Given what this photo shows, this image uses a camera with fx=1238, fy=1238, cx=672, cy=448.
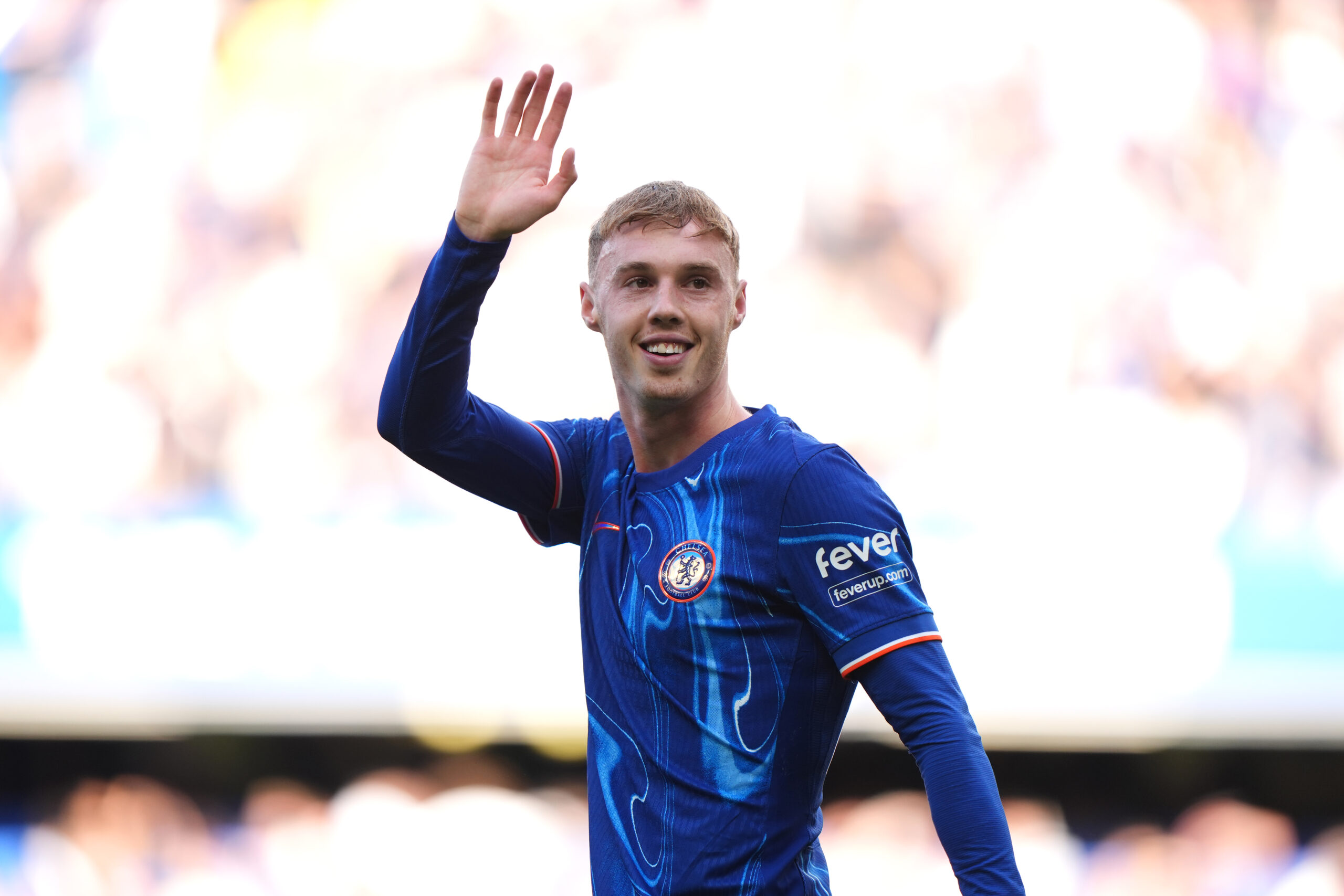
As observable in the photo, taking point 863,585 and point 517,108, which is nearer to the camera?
point 863,585

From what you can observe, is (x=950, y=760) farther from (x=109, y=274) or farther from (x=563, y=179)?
(x=109, y=274)

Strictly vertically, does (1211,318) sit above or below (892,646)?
above

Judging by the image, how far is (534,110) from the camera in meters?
1.54

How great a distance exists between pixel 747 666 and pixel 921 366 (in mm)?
3189

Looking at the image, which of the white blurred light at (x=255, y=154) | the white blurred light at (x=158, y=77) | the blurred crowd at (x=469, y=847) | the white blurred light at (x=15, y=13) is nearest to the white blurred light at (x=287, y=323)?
the white blurred light at (x=255, y=154)

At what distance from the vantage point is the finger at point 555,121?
1513 millimetres

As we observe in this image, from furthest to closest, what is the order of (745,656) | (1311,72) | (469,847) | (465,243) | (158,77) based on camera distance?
1. (158,77)
2. (1311,72)
3. (469,847)
4. (465,243)
5. (745,656)

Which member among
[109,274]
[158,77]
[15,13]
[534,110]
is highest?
[15,13]

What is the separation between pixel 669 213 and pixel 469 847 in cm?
301

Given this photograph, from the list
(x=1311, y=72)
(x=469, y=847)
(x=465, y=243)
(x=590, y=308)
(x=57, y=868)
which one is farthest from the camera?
(x=1311, y=72)

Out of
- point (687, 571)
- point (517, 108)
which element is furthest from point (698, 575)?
point (517, 108)

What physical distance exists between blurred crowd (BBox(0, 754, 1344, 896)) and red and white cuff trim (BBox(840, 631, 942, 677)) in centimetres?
257

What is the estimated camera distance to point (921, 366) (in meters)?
4.39

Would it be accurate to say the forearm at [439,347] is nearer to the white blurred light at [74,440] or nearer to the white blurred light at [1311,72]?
the white blurred light at [74,440]
